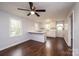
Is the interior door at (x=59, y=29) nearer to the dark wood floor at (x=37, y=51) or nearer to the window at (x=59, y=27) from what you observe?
the window at (x=59, y=27)

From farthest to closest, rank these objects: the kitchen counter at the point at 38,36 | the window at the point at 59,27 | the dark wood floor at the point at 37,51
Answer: the window at the point at 59,27 < the kitchen counter at the point at 38,36 < the dark wood floor at the point at 37,51

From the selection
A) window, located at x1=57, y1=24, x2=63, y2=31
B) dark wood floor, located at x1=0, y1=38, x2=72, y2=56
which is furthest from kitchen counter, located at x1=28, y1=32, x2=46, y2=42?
window, located at x1=57, y1=24, x2=63, y2=31

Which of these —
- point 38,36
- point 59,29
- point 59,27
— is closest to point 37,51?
point 38,36

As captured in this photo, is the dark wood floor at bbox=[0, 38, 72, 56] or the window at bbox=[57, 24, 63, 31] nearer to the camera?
the dark wood floor at bbox=[0, 38, 72, 56]

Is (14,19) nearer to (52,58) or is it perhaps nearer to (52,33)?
(52,58)

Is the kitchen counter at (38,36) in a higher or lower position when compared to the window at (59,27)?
lower

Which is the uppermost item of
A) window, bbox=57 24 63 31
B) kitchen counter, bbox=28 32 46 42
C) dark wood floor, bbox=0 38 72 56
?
window, bbox=57 24 63 31

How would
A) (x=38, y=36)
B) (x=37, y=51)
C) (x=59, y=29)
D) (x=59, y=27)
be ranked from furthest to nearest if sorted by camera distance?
(x=59, y=27) < (x=59, y=29) < (x=38, y=36) < (x=37, y=51)

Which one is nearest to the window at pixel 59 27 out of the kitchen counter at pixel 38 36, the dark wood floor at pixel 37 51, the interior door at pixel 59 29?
the interior door at pixel 59 29

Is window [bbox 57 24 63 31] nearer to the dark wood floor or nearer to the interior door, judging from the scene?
the interior door

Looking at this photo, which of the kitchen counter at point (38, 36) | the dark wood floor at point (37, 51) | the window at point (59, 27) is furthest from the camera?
the window at point (59, 27)

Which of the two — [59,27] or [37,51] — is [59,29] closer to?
[59,27]

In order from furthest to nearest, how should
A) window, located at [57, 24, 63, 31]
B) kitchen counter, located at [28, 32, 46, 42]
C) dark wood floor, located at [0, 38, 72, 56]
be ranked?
1. window, located at [57, 24, 63, 31]
2. kitchen counter, located at [28, 32, 46, 42]
3. dark wood floor, located at [0, 38, 72, 56]

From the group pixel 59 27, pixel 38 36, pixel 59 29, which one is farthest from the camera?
pixel 59 27
